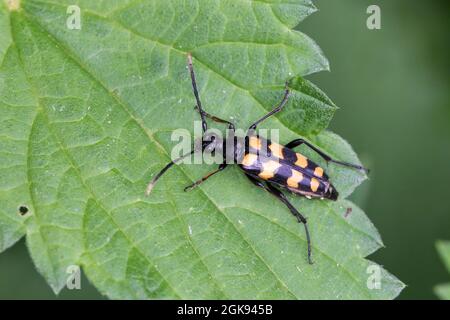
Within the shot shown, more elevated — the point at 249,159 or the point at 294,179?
the point at 249,159

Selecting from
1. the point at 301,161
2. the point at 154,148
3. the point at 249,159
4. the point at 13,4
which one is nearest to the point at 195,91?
the point at 154,148

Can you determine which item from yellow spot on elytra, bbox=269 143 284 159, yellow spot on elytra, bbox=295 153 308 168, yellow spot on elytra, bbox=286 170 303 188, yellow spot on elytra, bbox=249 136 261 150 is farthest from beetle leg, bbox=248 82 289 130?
yellow spot on elytra, bbox=286 170 303 188

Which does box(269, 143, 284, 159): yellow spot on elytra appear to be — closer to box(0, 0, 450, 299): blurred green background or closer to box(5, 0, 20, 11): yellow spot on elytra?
box(0, 0, 450, 299): blurred green background

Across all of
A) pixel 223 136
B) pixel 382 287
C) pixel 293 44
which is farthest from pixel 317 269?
pixel 293 44

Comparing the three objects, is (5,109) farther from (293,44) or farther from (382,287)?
(382,287)

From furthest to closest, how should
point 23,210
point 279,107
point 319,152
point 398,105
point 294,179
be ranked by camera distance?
point 398,105 → point 294,179 → point 319,152 → point 279,107 → point 23,210

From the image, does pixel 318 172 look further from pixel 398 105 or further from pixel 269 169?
pixel 398 105
